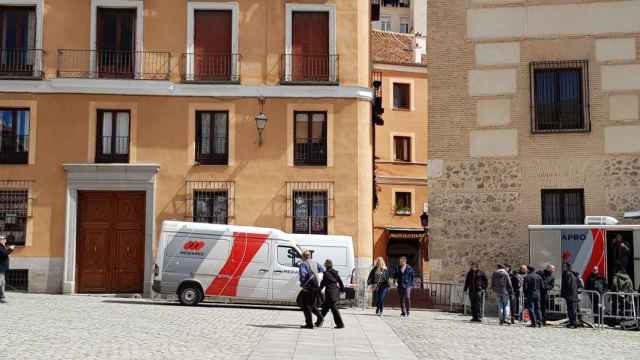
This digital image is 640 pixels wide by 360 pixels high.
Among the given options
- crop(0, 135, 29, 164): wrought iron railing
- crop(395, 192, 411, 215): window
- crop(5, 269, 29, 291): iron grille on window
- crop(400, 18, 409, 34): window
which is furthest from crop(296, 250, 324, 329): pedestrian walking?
crop(400, 18, 409, 34): window

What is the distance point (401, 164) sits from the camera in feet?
145

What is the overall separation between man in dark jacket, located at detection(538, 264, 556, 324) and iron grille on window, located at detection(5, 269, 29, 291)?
599 inches

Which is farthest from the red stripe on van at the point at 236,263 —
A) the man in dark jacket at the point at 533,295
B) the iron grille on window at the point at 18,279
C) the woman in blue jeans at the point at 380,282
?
the man in dark jacket at the point at 533,295

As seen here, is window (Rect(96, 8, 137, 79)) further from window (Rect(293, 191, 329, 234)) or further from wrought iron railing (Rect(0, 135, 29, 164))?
window (Rect(293, 191, 329, 234))

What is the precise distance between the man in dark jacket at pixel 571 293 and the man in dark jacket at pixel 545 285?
48 cm

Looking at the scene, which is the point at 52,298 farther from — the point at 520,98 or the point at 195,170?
the point at 520,98

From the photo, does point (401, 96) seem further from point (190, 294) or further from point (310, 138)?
point (190, 294)

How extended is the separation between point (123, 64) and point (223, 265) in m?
7.96

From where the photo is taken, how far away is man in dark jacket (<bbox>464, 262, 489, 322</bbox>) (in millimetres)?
A: 23016

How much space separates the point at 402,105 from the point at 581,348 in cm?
2934

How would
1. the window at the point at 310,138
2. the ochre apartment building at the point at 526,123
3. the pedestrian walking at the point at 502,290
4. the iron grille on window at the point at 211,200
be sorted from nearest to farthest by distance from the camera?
the pedestrian walking at the point at 502,290 < the ochre apartment building at the point at 526,123 < the iron grille on window at the point at 211,200 < the window at the point at 310,138

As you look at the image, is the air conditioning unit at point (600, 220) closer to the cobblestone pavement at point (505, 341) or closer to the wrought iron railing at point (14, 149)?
the cobblestone pavement at point (505, 341)

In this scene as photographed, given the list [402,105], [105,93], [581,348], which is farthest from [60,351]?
[402,105]

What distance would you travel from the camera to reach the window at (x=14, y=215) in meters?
27.3
